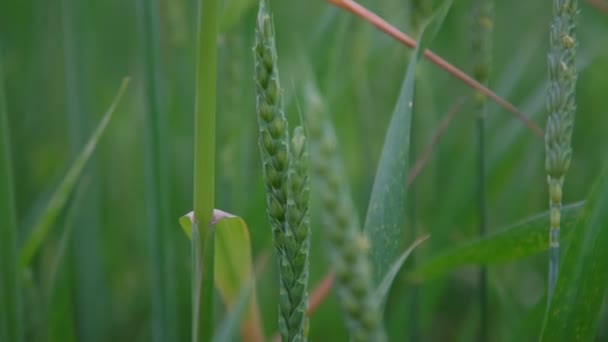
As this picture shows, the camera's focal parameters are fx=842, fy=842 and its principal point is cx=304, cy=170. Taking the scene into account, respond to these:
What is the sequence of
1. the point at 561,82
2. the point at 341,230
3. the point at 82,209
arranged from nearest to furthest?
the point at 341,230 < the point at 561,82 < the point at 82,209

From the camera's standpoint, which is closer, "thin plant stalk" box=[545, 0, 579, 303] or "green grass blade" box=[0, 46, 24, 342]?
"thin plant stalk" box=[545, 0, 579, 303]

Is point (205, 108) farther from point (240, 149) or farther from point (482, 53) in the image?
point (240, 149)

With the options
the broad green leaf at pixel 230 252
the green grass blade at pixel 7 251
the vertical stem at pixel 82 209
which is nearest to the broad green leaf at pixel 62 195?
the green grass blade at pixel 7 251

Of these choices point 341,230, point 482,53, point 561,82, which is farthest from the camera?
point 482,53

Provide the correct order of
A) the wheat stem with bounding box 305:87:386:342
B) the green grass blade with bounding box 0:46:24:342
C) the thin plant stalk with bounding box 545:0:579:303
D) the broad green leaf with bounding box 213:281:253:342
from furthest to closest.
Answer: the green grass blade with bounding box 0:46:24:342, the thin plant stalk with bounding box 545:0:579:303, the broad green leaf with bounding box 213:281:253:342, the wheat stem with bounding box 305:87:386:342

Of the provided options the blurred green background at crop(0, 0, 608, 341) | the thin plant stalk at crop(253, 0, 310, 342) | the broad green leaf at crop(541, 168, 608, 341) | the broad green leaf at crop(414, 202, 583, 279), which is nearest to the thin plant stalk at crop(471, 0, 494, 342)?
the blurred green background at crop(0, 0, 608, 341)

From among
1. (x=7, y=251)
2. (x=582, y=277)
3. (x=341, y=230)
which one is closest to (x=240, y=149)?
(x=7, y=251)

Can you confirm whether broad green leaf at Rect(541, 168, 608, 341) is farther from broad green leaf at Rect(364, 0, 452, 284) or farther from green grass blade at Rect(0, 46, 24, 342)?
green grass blade at Rect(0, 46, 24, 342)
